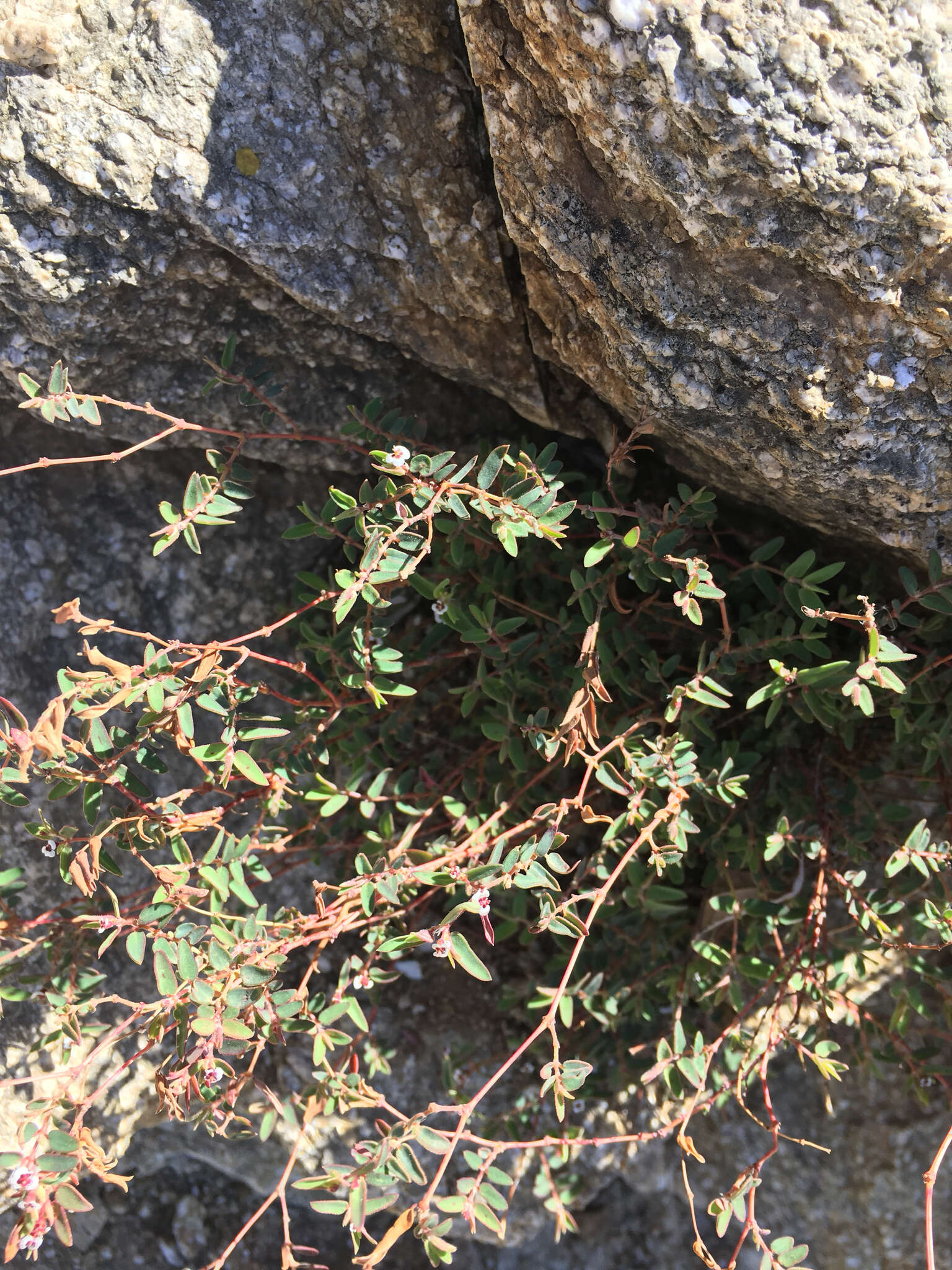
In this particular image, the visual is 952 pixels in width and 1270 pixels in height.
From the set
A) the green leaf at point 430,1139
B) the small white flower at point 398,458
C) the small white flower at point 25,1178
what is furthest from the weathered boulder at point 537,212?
the small white flower at point 25,1178

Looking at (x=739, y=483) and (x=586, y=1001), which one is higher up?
(x=739, y=483)

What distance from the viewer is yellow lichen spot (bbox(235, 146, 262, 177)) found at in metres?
1.76

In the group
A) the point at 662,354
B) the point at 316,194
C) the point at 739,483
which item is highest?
the point at 316,194

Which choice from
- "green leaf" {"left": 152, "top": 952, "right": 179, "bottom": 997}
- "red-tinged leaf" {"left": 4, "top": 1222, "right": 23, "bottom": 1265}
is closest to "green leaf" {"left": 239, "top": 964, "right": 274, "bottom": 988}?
"green leaf" {"left": 152, "top": 952, "right": 179, "bottom": 997}

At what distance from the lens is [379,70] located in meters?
1.76

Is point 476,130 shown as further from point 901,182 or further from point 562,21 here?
point 901,182

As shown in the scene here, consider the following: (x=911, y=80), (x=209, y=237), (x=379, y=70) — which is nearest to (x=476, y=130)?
(x=379, y=70)

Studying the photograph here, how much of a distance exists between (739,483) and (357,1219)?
1591 mm

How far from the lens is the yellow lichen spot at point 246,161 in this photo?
1764 mm

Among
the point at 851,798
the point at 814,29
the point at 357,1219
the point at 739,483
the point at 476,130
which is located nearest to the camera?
the point at 814,29

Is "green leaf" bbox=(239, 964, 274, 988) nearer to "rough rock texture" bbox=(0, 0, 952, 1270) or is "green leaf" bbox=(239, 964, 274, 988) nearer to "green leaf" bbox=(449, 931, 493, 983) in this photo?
"green leaf" bbox=(449, 931, 493, 983)

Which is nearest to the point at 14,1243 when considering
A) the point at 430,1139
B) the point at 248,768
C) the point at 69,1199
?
the point at 69,1199

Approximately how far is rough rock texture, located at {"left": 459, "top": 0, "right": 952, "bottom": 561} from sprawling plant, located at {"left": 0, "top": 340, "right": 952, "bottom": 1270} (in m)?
0.20

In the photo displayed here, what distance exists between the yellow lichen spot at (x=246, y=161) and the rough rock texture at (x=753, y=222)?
1.58 feet
